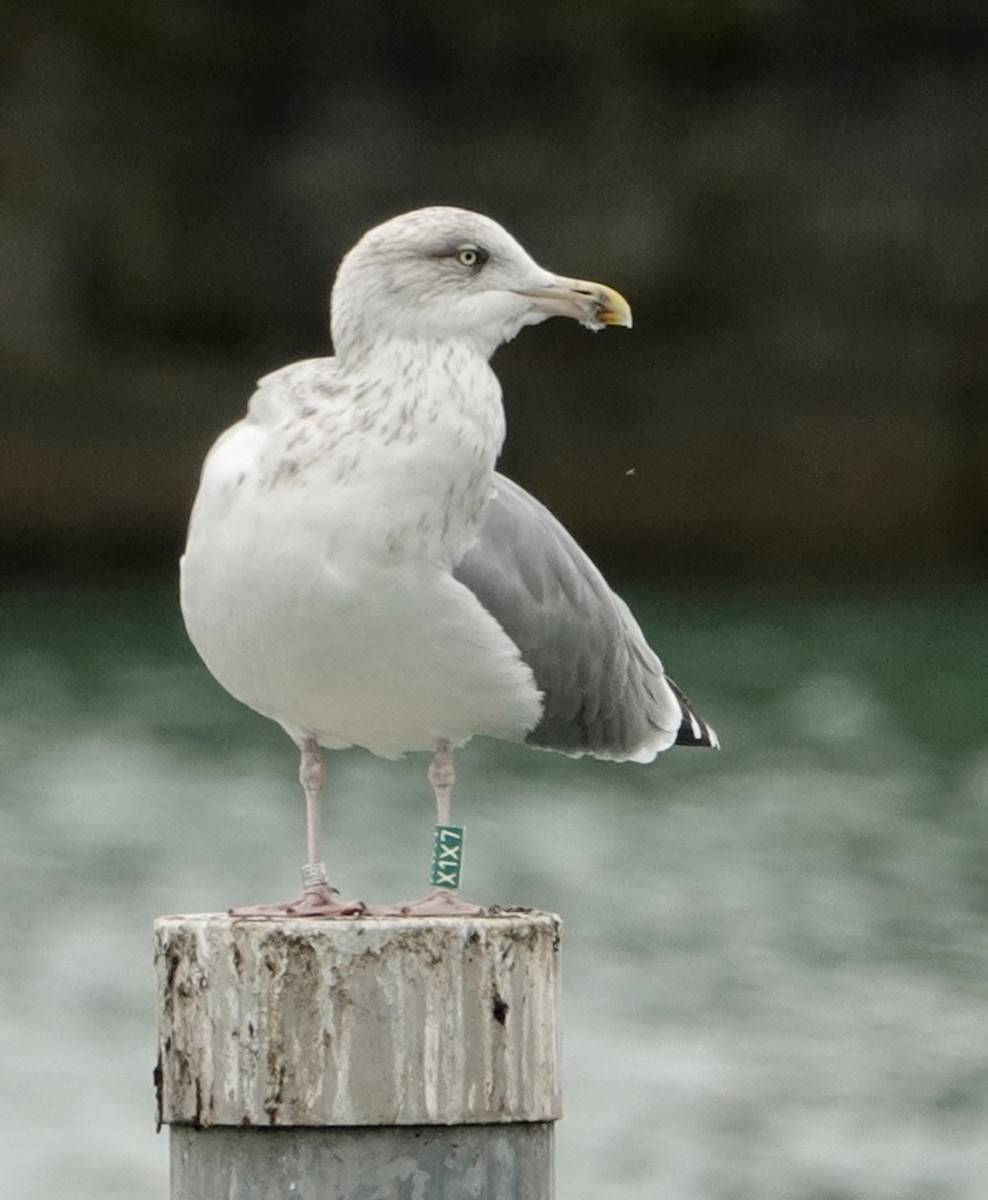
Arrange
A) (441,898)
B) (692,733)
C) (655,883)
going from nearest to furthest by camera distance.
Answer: (441,898), (692,733), (655,883)

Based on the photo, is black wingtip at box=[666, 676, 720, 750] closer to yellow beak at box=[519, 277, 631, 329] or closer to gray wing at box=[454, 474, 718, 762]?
gray wing at box=[454, 474, 718, 762]

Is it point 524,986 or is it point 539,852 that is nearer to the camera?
point 524,986

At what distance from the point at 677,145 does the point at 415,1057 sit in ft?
36.6

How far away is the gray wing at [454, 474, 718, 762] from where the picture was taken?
3026 millimetres

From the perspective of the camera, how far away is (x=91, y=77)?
13.1 metres

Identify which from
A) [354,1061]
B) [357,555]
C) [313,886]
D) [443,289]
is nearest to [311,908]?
[313,886]

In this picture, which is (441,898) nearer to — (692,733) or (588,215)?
(692,733)

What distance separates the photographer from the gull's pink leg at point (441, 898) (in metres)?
2.68

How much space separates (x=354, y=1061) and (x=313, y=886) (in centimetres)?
55

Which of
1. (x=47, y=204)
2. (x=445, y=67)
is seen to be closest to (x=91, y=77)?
(x=47, y=204)

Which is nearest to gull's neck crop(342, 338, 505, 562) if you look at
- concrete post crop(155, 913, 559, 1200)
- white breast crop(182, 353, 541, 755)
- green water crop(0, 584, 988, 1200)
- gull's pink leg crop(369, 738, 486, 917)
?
white breast crop(182, 353, 541, 755)

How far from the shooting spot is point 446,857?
112 inches

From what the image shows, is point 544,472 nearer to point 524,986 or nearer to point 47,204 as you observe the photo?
point 47,204

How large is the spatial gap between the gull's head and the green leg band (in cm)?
55
